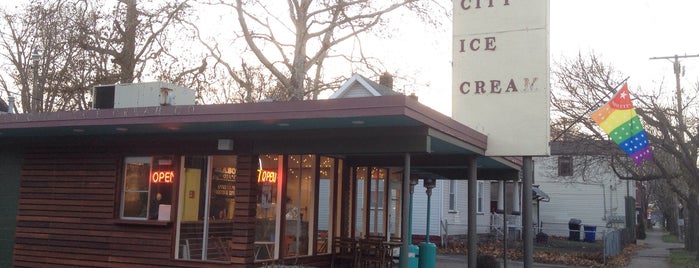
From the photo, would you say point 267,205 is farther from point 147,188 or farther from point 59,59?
point 59,59

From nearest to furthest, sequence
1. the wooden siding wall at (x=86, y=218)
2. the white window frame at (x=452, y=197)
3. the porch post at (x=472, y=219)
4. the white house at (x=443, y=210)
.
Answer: the wooden siding wall at (x=86, y=218) < the porch post at (x=472, y=219) < the white house at (x=443, y=210) < the white window frame at (x=452, y=197)

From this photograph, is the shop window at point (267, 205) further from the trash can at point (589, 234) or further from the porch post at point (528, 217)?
the trash can at point (589, 234)

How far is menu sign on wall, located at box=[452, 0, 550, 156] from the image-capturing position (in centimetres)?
1162

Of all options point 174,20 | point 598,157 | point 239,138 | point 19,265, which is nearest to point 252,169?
point 239,138

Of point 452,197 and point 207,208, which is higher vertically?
point 452,197

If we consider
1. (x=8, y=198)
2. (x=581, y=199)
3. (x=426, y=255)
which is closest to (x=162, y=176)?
(x=8, y=198)

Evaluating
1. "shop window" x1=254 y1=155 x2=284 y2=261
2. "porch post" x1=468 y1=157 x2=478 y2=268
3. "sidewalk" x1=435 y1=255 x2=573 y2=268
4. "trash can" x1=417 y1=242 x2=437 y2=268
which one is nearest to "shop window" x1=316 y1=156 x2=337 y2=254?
"shop window" x1=254 y1=155 x2=284 y2=261

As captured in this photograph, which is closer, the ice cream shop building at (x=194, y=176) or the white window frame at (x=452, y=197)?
the ice cream shop building at (x=194, y=176)

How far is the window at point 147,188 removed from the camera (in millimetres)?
11570

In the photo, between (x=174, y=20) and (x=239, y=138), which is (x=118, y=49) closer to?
(x=174, y=20)

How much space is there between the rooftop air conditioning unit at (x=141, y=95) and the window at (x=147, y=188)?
1053 millimetres

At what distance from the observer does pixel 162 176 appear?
38.4 feet

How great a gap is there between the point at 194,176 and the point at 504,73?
5737 mm

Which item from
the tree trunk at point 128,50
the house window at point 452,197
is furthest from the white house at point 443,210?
the tree trunk at point 128,50
